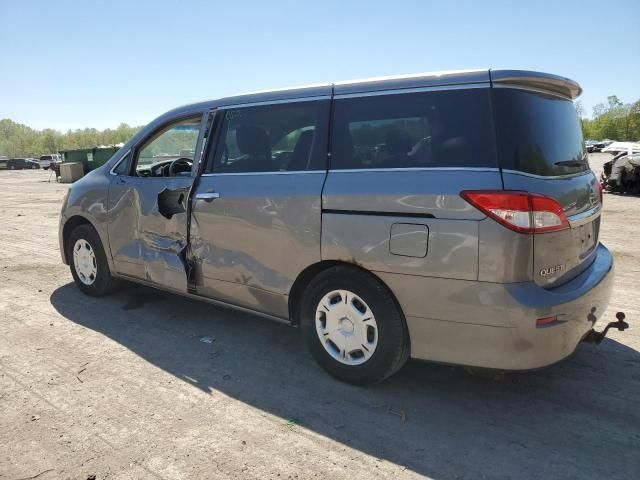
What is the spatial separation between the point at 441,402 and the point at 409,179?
1.44 metres

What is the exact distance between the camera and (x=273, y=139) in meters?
3.58

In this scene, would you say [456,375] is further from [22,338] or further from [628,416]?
[22,338]

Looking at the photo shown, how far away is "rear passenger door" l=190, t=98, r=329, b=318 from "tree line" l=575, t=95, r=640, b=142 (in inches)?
4468

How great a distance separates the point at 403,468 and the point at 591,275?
1723mm

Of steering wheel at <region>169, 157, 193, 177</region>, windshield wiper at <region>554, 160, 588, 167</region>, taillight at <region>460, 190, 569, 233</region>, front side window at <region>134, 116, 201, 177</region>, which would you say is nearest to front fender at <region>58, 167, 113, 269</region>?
front side window at <region>134, 116, 201, 177</region>

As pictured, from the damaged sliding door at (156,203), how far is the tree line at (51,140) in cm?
13961

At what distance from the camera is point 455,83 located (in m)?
2.77

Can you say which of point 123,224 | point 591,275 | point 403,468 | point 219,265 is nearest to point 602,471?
point 403,468

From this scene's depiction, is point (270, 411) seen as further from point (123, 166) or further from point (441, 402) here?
point (123, 166)

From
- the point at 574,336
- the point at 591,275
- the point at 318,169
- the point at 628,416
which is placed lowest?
the point at 628,416

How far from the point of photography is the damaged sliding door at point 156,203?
4.10m

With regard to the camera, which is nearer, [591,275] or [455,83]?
[455,83]

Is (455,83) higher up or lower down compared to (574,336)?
higher up

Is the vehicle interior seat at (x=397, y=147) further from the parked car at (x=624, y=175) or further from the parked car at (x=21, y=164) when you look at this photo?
the parked car at (x=21, y=164)
